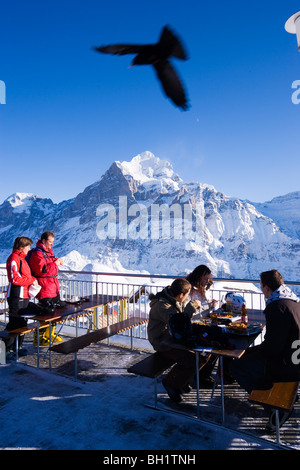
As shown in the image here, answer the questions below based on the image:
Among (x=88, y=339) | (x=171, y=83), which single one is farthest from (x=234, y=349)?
(x=171, y=83)

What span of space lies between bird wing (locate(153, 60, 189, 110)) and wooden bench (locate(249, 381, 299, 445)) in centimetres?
247

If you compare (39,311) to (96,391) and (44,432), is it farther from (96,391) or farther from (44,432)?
(44,432)

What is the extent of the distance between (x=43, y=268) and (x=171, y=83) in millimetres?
3185

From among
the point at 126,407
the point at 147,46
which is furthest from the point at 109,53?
the point at 126,407

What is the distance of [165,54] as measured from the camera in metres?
3.04

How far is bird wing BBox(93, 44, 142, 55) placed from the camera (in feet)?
9.85

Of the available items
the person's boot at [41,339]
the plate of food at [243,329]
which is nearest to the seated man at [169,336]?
the plate of food at [243,329]

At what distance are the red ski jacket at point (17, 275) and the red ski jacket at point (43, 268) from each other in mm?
238

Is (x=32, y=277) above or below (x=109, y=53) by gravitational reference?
below

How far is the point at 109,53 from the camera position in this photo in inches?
118

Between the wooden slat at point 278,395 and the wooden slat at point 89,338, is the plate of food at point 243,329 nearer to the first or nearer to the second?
the wooden slat at point 278,395

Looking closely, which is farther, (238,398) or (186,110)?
(238,398)
